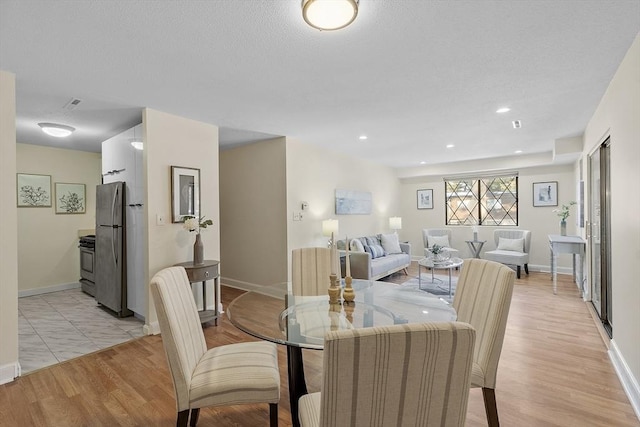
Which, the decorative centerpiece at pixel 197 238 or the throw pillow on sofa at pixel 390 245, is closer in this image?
the decorative centerpiece at pixel 197 238

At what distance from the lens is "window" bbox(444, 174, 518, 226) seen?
6703 millimetres

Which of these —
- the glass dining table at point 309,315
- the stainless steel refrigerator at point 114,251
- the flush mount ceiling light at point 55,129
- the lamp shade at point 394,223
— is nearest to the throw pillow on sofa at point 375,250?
the lamp shade at point 394,223

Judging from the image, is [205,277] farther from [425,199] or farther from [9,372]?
[425,199]

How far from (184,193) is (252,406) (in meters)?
2.35

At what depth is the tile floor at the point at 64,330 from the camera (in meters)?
2.77

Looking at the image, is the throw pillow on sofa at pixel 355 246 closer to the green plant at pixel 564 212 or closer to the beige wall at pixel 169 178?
the beige wall at pixel 169 178

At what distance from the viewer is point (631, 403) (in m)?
1.99

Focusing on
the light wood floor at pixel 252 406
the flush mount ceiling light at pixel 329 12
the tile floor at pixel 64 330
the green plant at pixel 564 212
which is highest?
the flush mount ceiling light at pixel 329 12

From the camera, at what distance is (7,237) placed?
2.37 m

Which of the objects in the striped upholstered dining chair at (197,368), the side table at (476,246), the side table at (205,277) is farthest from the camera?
the side table at (476,246)

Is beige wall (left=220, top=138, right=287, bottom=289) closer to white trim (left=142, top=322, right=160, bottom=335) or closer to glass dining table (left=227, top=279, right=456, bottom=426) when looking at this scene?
white trim (left=142, top=322, right=160, bottom=335)

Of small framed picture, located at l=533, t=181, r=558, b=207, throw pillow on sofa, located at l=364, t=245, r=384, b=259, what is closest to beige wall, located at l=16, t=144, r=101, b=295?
throw pillow on sofa, located at l=364, t=245, r=384, b=259

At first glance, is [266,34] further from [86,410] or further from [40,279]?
[40,279]

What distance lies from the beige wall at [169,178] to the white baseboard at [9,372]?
994mm
